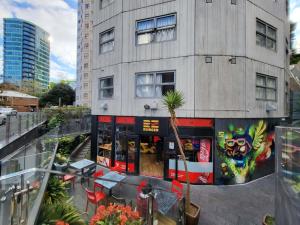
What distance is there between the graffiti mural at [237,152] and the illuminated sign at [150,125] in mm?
2922

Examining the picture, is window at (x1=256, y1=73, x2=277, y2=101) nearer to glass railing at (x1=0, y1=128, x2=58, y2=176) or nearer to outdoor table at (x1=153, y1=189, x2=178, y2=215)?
outdoor table at (x1=153, y1=189, x2=178, y2=215)

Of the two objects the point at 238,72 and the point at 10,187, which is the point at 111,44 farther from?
the point at 10,187

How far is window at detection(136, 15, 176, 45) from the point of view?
32.2ft

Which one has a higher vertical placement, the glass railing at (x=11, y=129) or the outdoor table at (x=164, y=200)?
the glass railing at (x=11, y=129)

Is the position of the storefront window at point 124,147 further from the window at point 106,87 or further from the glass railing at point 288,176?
the glass railing at point 288,176

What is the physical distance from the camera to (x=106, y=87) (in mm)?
12039

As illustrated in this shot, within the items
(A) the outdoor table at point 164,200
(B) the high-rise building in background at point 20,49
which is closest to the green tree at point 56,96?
(A) the outdoor table at point 164,200

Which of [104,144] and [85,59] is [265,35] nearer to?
[104,144]

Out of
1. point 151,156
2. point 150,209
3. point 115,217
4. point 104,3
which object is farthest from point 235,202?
point 104,3

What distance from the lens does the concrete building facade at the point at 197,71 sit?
914 cm

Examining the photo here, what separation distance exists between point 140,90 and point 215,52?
4.20 meters

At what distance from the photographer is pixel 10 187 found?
9.45 ft

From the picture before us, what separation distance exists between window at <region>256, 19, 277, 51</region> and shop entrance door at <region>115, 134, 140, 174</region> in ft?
27.9

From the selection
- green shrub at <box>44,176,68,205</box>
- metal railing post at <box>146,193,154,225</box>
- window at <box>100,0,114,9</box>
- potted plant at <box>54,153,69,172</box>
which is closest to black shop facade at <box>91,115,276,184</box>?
potted plant at <box>54,153,69,172</box>
